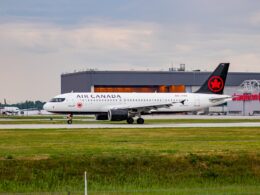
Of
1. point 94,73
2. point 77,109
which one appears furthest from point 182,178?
point 94,73

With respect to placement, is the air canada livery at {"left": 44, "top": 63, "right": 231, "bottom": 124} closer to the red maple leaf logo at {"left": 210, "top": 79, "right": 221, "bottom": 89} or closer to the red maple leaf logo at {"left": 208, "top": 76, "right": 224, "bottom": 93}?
the red maple leaf logo at {"left": 208, "top": 76, "right": 224, "bottom": 93}

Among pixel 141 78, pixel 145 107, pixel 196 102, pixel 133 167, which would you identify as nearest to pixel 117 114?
pixel 145 107

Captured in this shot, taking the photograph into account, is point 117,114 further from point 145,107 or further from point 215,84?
point 215,84

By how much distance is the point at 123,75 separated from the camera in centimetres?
16550

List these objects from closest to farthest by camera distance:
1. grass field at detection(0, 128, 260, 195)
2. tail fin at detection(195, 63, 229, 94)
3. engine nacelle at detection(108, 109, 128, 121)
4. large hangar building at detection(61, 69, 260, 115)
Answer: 1. grass field at detection(0, 128, 260, 195)
2. engine nacelle at detection(108, 109, 128, 121)
3. tail fin at detection(195, 63, 229, 94)
4. large hangar building at detection(61, 69, 260, 115)

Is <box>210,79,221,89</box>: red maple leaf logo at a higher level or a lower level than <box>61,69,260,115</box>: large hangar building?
lower

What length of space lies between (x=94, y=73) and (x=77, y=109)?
88.7 metres

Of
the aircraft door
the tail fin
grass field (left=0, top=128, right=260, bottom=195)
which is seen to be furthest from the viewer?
the tail fin

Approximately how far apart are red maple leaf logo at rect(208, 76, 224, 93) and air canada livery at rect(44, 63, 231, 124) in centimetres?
448

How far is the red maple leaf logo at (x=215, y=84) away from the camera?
86.0 meters

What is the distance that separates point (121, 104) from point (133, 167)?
4609cm

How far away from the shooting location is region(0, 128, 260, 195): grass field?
2498 centimetres

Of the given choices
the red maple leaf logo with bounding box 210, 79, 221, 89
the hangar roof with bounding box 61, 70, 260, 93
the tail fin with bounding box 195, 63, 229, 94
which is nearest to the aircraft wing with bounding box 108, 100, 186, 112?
the tail fin with bounding box 195, 63, 229, 94

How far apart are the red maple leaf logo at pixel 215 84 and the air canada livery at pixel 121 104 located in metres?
4.48
